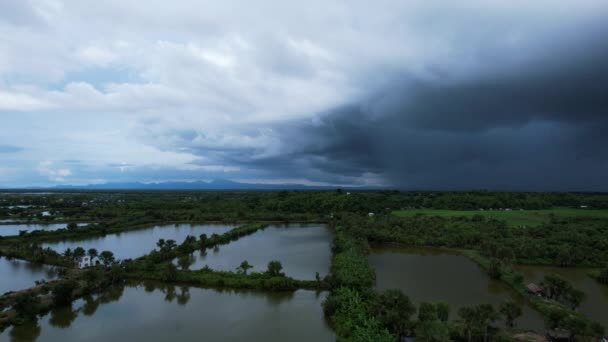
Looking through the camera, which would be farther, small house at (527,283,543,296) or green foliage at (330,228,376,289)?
green foliage at (330,228,376,289)

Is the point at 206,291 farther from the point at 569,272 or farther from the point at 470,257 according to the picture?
the point at 569,272

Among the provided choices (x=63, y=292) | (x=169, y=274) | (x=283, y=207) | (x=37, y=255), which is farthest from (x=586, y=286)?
(x=283, y=207)

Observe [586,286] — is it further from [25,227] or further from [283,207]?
[25,227]

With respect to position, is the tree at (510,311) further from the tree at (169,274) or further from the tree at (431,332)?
the tree at (169,274)

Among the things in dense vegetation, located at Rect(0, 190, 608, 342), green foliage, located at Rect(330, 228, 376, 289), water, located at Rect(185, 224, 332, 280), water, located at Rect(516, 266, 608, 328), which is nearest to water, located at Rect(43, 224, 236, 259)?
dense vegetation, located at Rect(0, 190, 608, 342)

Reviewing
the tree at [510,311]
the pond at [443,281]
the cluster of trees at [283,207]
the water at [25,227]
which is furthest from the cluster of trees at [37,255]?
the tree at [510,311]

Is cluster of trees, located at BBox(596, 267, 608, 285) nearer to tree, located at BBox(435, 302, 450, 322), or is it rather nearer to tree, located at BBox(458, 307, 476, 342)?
tree, located at BBox(458, 307, 476, 342)
